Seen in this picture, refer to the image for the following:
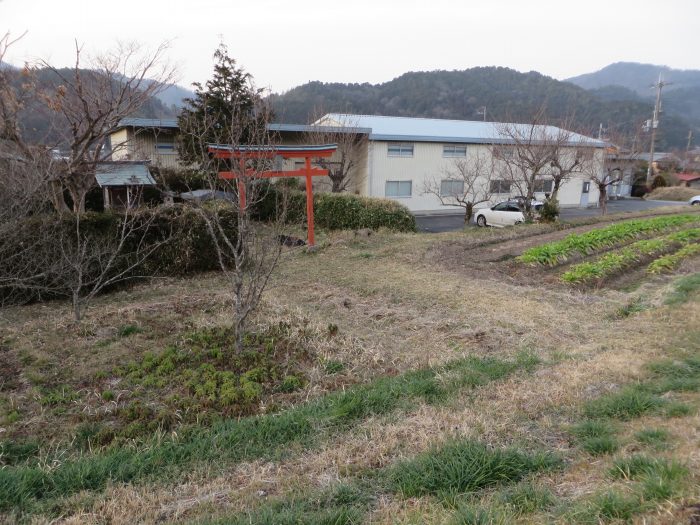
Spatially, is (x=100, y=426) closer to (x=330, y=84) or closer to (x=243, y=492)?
(x=243, y=492)

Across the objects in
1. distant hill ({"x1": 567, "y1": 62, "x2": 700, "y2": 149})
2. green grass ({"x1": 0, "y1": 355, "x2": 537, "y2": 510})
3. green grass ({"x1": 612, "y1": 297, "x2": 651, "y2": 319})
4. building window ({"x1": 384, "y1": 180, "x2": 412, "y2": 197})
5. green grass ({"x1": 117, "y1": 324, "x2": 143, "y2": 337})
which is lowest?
green grass ({"x1": 117, "y1": 324, "x2": 143, "y2": 337})

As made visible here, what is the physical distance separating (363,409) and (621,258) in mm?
8100

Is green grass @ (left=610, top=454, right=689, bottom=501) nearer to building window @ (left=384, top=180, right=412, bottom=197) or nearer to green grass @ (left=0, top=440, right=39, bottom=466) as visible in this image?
green grass @ (left=0, top=440, right=39, bottom=466)

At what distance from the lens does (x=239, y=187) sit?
19.7 ft

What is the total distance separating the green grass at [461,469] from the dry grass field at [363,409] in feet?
0.04

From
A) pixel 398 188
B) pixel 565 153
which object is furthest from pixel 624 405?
pixel 398 188

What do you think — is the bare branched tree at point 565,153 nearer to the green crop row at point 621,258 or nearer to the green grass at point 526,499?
the green crop row at point 621,258

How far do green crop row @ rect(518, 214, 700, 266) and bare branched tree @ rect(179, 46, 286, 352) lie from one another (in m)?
5.68

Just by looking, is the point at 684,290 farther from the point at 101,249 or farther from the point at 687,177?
the point at 687,177

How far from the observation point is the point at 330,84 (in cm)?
4581

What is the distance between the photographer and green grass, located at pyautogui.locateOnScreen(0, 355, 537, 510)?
2992mm

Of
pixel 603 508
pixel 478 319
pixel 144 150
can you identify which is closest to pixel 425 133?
pixel 144 150

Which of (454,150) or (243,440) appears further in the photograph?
(454,150)

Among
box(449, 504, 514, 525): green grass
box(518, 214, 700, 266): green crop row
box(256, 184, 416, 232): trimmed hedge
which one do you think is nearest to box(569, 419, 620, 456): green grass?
box(449, 504, 514, 525): green grass
